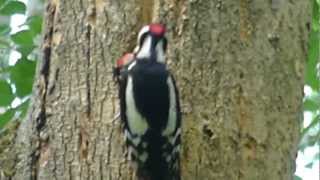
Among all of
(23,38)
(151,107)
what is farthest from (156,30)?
(23,38)

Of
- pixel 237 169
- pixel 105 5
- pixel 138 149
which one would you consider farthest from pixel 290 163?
pixel 105 5

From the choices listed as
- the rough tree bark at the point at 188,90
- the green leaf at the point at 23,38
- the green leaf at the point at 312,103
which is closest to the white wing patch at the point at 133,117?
the rough tree bark at the point at 188,90

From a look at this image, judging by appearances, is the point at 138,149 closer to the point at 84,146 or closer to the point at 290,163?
the point at 84,146

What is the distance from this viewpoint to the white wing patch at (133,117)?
2.07 meters

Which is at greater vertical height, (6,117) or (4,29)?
(4,29)

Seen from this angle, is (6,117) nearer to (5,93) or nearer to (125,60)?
(5,93)

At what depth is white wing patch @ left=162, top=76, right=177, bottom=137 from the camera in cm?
206

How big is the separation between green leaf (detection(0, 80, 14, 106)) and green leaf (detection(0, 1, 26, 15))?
0.24 metres

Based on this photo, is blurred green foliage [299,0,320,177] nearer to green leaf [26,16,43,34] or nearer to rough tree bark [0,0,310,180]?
rough tree bark [0,0,310,180]

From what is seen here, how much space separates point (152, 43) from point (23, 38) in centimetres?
83

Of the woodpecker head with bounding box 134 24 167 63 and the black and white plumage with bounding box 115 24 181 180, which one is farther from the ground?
the woodpecker head with bounding box 134 24 167 63

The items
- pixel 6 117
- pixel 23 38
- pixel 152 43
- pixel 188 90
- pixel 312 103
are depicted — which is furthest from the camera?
pixel 312 103

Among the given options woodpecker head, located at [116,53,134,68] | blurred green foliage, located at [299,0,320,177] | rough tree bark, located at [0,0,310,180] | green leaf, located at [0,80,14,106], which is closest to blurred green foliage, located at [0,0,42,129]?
green leaf, located at [0,80,14,106]

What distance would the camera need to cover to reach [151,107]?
6.77 ft
